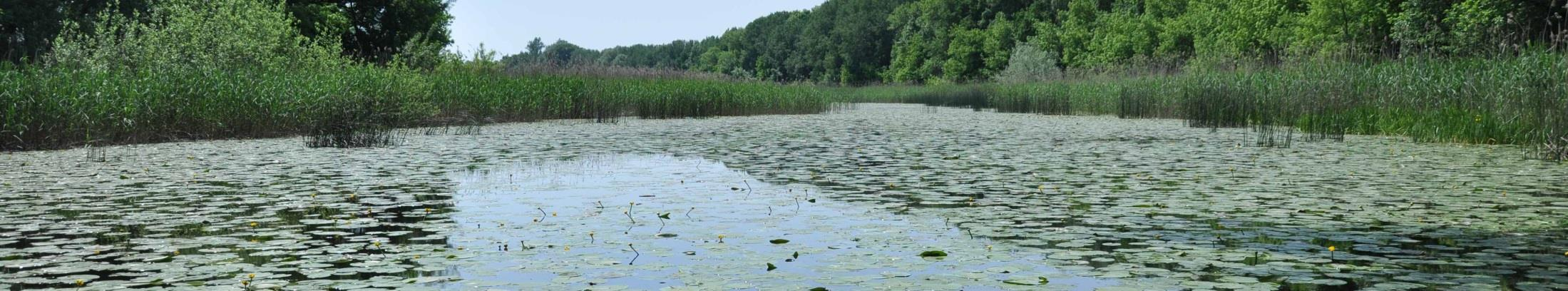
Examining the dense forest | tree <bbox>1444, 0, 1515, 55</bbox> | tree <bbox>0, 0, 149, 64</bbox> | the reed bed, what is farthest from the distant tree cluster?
tree <bbox>1444, 0, 1515, 55</bbox>

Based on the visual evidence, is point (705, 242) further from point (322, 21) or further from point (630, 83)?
point (322, 21)

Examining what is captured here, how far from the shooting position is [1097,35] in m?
49.2

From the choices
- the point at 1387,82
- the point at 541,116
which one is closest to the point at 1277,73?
the point at 1387,82

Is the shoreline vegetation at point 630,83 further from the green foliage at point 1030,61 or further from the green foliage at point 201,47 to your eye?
the green foliage at point 1030,61

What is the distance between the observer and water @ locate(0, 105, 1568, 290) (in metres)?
4.09

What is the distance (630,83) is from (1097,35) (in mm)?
30720

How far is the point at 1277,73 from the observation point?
56.3 feet

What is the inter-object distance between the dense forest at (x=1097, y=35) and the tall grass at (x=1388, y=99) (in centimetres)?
47

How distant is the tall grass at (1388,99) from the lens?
34.9ft

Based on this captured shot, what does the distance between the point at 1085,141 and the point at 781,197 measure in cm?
712

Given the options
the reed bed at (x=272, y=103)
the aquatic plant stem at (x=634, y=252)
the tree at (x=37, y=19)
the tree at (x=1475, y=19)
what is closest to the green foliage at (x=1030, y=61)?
the tree at (x=1475, y=19)

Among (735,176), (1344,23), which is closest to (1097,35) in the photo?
(1344,23)

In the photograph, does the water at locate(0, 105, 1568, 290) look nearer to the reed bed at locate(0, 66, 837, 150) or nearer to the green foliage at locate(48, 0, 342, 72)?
the reed bed at locate(0, 66, 837, 150)

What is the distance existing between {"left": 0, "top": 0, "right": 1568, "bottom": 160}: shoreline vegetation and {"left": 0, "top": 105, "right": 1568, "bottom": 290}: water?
82cm
